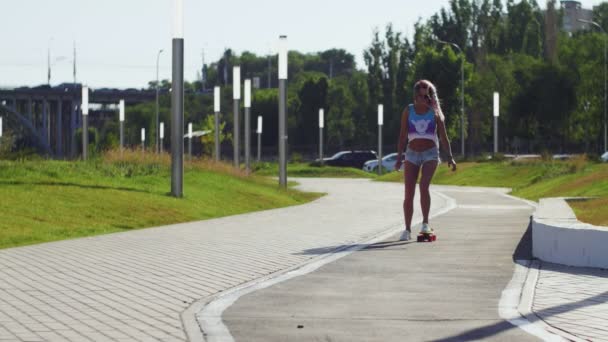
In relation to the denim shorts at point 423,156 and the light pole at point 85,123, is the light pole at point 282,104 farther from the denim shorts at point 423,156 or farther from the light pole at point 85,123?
the denim shorts at point 423,156

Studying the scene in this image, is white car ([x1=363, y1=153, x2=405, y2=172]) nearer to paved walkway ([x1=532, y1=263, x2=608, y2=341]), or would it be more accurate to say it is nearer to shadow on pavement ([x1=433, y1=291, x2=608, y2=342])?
paved walkway ([x1=532, y1=263, x2=608, y2=341])

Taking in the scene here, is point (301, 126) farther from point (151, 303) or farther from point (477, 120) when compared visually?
point (151, 303)

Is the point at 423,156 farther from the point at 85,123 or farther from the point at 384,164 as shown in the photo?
the point at 384,164

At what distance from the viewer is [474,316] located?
25.7 ft

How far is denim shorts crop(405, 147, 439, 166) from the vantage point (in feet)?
45.2

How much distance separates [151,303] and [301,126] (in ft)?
313

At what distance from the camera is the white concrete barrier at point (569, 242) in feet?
36.2

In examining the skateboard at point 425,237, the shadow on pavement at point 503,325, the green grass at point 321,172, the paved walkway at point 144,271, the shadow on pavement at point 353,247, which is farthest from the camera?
the green grass at point 321,172

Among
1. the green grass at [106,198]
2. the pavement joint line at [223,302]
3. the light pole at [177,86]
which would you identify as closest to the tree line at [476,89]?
the green grass at [106,198]

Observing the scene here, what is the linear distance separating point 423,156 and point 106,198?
7.12 metres

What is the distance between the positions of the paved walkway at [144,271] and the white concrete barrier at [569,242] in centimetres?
87

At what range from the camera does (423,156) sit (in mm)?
13797

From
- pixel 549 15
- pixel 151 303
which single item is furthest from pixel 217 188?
pixel 549 15

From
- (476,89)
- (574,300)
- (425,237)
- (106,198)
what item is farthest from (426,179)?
(476,89)
